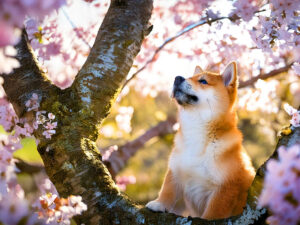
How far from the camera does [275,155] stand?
1.94 metres

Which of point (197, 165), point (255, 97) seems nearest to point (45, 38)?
point (197, 165)

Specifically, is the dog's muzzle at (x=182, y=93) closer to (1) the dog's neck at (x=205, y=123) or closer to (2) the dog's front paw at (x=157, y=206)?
(1) the dog's neck at (x=205, y=123)

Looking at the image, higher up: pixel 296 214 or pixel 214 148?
pixel 214 148

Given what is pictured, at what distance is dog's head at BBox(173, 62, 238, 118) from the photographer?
316cm

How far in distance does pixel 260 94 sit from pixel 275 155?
348cm

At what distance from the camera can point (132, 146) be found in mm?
4984

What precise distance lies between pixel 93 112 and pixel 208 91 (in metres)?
1.17

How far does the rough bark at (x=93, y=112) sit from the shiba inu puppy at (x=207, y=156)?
550 millimetres

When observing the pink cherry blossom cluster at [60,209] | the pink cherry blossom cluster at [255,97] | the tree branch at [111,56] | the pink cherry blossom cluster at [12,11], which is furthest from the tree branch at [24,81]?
the pink cherry blossom cluster at [255,97]

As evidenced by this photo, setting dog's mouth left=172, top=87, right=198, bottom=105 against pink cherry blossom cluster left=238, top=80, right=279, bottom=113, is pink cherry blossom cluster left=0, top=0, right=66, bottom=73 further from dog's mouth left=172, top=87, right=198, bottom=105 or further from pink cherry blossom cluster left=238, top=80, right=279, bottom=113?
pink cherry blossom cluster left=238, top=80, right=279, bottom=113

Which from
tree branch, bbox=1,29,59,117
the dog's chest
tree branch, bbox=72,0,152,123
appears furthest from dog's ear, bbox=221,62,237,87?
tree branch, bbox=1,29,59,117

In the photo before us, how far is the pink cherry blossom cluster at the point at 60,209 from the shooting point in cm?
191

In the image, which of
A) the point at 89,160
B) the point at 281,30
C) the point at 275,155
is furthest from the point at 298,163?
the point at 281,30

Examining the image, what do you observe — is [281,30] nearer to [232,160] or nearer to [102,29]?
[232,160]
